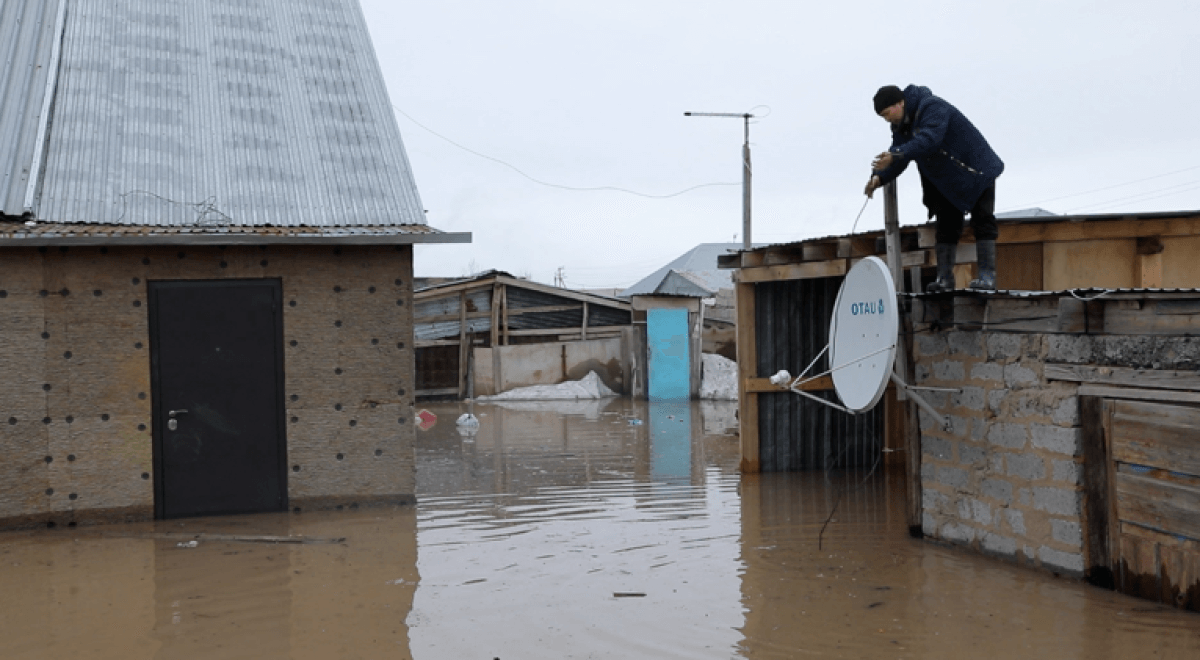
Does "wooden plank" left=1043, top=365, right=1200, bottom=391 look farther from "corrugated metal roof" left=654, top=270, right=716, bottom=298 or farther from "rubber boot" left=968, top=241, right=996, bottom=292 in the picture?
"corrugated metal roof" left=654, top=270, right=716, bottom=298

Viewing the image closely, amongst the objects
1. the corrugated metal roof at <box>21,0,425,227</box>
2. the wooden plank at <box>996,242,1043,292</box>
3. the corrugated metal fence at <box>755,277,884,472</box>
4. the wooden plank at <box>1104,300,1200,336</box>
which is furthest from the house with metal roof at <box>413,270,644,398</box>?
the wooden plank at <box>1104,300,1200,336</box>

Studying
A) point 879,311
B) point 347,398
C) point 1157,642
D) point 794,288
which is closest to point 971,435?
point 879,311

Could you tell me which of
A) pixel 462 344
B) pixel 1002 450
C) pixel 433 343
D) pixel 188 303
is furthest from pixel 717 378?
pixel 1002 450

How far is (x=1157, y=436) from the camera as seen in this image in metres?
6.93

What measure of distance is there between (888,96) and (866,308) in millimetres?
1777

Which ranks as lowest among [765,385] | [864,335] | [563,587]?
[563,587]

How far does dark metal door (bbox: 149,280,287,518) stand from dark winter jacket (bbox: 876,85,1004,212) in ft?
20.8

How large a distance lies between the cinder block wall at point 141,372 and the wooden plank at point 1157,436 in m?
6.77

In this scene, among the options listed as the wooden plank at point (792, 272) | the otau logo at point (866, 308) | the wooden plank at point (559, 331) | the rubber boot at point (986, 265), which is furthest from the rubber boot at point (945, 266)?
the wooden plank at point (559, 331)

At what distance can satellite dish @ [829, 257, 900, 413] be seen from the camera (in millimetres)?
7906

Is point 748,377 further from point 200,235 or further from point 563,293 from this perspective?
point 563,293

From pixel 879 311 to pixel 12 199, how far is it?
8352 mm

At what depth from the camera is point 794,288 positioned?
13281mm

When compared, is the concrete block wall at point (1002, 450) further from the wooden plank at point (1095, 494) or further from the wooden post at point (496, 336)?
the wooden post at point (496, 336)
